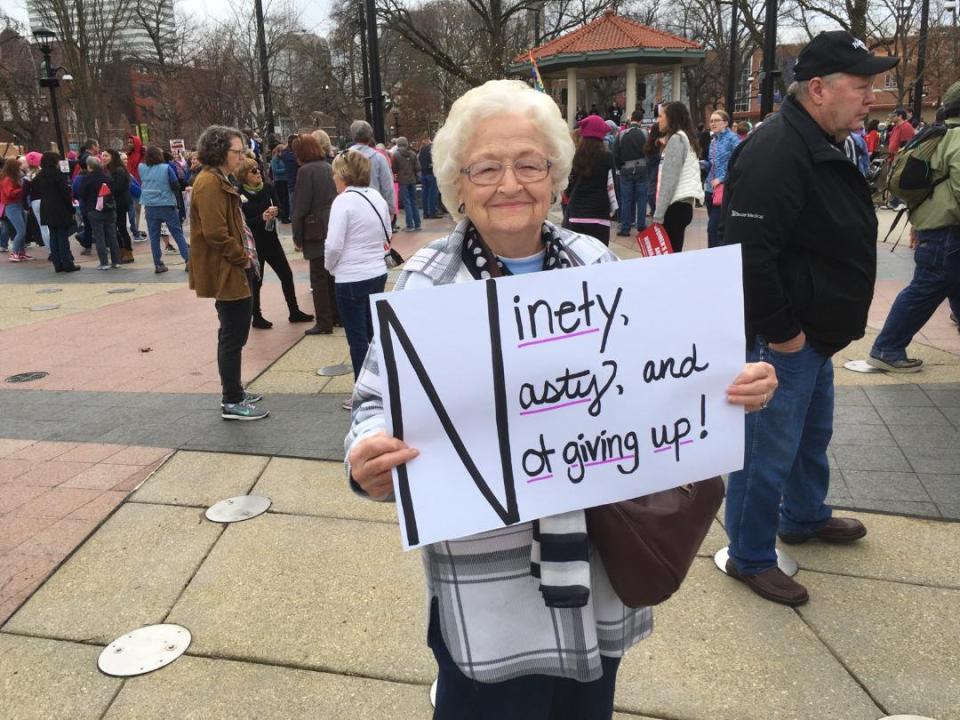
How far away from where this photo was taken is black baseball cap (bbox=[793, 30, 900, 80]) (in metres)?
2.53

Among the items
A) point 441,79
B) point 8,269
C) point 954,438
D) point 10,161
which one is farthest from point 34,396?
point 441,79

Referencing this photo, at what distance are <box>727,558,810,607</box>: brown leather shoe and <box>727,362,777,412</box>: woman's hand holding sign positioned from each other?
1569 mm

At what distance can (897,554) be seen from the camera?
3.17 metres

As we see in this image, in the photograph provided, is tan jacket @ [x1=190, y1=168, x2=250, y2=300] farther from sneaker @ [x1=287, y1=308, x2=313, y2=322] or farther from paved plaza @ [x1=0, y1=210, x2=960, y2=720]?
sneaker @ [x1=287, y1=308, x2=313, y2=322]

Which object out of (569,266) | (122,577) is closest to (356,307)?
(122,577)

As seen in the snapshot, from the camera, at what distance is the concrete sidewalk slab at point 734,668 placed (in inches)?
92.7

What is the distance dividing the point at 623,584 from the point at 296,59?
43.9 m

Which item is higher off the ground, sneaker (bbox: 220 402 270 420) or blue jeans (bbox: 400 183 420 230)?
blue jeans (bbox: 400 183 420 230)

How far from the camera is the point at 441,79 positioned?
131ft

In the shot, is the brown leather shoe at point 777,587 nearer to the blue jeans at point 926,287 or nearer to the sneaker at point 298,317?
the blue jeans at point 926,287

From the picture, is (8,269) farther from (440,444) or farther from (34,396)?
(440,444)

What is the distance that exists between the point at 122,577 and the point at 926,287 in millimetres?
5135

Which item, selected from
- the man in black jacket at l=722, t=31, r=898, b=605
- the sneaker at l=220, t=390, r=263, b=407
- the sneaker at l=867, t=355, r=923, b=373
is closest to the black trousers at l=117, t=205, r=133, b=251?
the sneaker at l=220, t=390, r=263, b=407

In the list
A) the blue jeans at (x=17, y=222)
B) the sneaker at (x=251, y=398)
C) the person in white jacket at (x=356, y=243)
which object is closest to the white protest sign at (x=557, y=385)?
the person in white jacket at (x=356, y=243)
